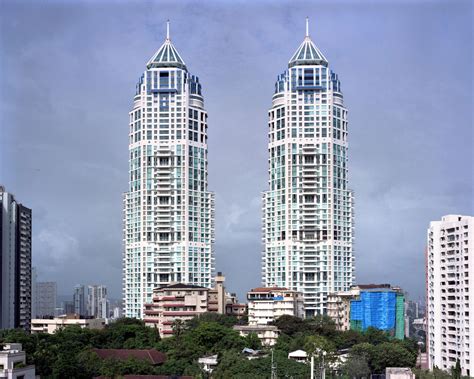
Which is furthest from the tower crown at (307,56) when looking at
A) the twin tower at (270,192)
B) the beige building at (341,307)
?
the beige building at (341,307)

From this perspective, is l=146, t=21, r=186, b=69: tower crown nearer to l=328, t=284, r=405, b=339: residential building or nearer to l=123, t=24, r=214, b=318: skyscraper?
l=123, t=24, r=214, b=318: skyscraper

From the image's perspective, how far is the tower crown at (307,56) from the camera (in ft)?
107

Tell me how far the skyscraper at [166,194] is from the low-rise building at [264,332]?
6980 mm

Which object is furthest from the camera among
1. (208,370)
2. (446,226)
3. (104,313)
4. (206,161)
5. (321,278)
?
(104,313)

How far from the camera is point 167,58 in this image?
33.2 metres

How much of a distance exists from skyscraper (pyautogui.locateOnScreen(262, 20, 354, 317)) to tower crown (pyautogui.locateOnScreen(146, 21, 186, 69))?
410 centimetres

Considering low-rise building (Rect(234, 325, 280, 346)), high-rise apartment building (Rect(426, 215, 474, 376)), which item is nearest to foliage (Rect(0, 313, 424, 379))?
low-rise building (Rect(234, 325, 280, 346))

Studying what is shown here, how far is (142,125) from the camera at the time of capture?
32000 millimetres

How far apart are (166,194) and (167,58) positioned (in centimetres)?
543

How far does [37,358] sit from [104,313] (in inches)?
1164

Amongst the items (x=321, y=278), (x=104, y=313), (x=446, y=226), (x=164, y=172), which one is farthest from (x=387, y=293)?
(x=104, y=313)

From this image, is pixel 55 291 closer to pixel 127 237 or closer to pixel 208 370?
pixel 127 237

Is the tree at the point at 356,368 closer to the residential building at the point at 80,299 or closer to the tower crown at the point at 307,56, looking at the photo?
the tower crown at the point at 307,56

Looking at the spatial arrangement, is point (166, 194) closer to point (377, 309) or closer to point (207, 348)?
point (377, 309)
